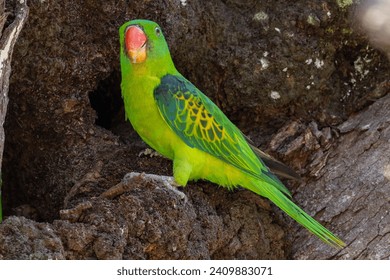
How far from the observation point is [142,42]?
10.8 feet

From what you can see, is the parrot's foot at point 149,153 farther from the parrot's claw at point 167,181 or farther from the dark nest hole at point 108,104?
the dark nest hole at point 108,104

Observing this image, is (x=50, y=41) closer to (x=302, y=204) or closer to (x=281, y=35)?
(x=281, y=35)

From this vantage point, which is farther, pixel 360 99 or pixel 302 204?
pixel 360 99

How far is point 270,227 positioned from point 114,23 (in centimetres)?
130

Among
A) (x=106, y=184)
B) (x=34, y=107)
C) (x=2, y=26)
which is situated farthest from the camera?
(x=34, y=107)

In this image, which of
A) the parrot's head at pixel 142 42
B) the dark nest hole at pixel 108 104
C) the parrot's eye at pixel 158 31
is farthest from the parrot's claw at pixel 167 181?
the dark nest hole at pixel 108 104

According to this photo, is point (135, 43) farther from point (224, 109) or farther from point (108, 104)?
point (108, 104)

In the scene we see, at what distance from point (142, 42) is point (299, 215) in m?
1.11

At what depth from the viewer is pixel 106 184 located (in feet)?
10.4

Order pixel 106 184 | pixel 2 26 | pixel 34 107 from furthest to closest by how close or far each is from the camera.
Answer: pixel 34 107 < pixel 106 184 < pixel 2 26

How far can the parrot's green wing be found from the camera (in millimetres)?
3285

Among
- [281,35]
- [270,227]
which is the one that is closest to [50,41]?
[281,35]

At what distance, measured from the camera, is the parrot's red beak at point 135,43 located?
10.5 ft

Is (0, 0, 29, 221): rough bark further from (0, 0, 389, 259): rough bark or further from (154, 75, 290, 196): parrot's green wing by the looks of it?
(154, 75, 290, 196): parrot's green wing
